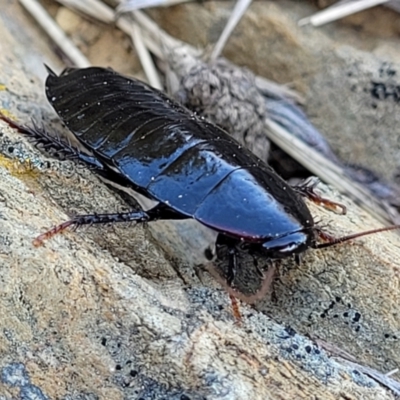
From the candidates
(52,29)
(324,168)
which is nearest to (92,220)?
(324,168)

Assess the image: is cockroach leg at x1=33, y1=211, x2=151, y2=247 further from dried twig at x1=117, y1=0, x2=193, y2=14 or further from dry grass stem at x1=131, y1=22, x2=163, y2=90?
dried twig at x1=117, y1=0, x2=193, y2=14

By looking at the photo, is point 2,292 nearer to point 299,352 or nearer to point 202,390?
A: point 202,390

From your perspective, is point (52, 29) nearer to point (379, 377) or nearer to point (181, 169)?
point (181, 169)

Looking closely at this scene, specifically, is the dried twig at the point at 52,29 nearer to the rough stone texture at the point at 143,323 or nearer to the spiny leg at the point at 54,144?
the spiny leg at the point at 54,144

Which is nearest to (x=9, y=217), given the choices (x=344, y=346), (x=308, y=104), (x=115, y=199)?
(x=115, y=199)

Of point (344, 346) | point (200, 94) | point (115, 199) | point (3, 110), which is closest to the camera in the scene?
point (344, 346)

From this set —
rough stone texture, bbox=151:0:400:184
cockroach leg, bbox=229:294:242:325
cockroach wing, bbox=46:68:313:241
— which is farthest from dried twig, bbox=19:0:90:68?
cockroach leg, bbox=229:294:242:325
